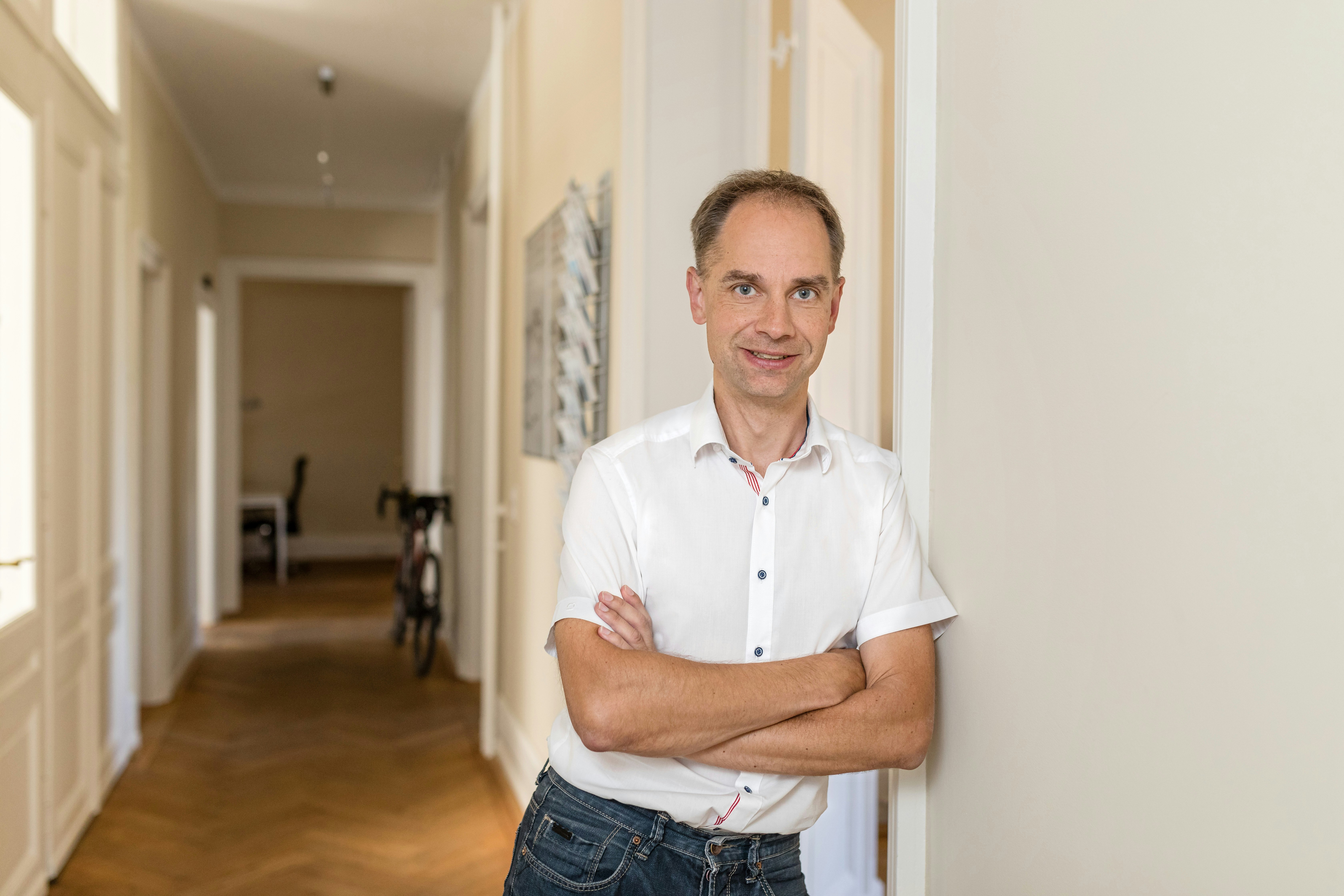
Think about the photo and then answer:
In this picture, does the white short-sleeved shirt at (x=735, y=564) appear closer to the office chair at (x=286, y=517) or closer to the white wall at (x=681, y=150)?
the white wall at (x=681, y=150)

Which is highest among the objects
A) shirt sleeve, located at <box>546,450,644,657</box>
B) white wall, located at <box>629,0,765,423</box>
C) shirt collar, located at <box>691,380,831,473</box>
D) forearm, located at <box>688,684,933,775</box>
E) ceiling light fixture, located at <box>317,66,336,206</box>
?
ceiling light fixture, located at <box>317,66,336,206</box>

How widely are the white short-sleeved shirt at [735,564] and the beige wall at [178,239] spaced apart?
159 inches

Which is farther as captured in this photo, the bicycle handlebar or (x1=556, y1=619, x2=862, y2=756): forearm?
the bicycle handlebar

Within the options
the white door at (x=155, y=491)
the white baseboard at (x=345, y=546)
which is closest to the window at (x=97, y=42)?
the white door at (x=155, y=491)

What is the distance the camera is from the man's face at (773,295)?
1186 millimetres

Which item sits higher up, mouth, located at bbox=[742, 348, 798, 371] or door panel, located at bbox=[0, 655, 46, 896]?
mouth, located at bbox=[742, 348, 798, 371]

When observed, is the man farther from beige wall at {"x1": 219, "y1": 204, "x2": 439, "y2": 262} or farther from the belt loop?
beige wall at {"x1": 219, "y1": 204, "x2": 439, "y2": 262}

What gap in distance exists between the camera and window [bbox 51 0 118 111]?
370 cm

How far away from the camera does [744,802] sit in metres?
1.21

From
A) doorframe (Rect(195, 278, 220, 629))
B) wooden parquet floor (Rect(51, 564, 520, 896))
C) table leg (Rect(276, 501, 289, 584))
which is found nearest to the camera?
wooden parquet floor (Rect(51, 564, 520, 896))

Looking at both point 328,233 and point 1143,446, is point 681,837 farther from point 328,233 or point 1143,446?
point 328,233

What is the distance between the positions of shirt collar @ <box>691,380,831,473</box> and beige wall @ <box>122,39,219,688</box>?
4.03 m

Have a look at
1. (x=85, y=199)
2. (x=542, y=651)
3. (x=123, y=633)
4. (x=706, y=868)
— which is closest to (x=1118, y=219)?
(x=706, y=868)

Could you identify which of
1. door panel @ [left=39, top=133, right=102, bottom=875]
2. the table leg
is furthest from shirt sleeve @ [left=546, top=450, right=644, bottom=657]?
the table leg
